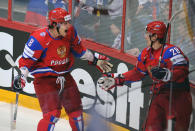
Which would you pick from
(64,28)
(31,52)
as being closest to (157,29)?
(64,28)

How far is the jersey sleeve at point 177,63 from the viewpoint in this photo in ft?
11.1

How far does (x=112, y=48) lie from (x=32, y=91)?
57.6 inches

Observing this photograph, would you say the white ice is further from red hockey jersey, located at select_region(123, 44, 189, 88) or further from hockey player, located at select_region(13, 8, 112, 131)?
red hockey jersey, located at select_region(123, 44, 189, 88)

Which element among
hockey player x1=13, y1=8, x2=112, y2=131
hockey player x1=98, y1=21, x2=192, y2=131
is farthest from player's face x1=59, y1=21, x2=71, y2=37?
hockey player x1=98, y1=21, x2=192, y2=131

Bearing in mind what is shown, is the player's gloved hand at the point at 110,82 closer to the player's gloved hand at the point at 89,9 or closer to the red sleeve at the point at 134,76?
the red sleeve at the point at 134,76

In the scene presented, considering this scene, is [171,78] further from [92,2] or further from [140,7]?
[92,2]

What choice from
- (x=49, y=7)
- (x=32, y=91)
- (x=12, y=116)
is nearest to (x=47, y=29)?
(x=32, y=91)

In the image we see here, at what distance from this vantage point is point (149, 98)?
363 cm

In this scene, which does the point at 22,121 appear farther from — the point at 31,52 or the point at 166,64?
the point at 166,64

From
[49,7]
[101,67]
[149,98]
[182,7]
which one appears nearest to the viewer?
[149,98]

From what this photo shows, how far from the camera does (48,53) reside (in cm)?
436

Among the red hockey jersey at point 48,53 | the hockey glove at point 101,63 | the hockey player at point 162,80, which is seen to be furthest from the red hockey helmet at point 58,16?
the hockey player at point 162,80

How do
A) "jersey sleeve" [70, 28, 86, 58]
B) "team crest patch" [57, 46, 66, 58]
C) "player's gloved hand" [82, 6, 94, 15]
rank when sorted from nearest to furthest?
"team crest patch" [57, 46, 66, 58] → "jersey sleeve" [70, 28, 86, 58] → "player's gloved hand" [82, 6, 94, 15]

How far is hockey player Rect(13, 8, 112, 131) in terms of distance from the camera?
387cm
